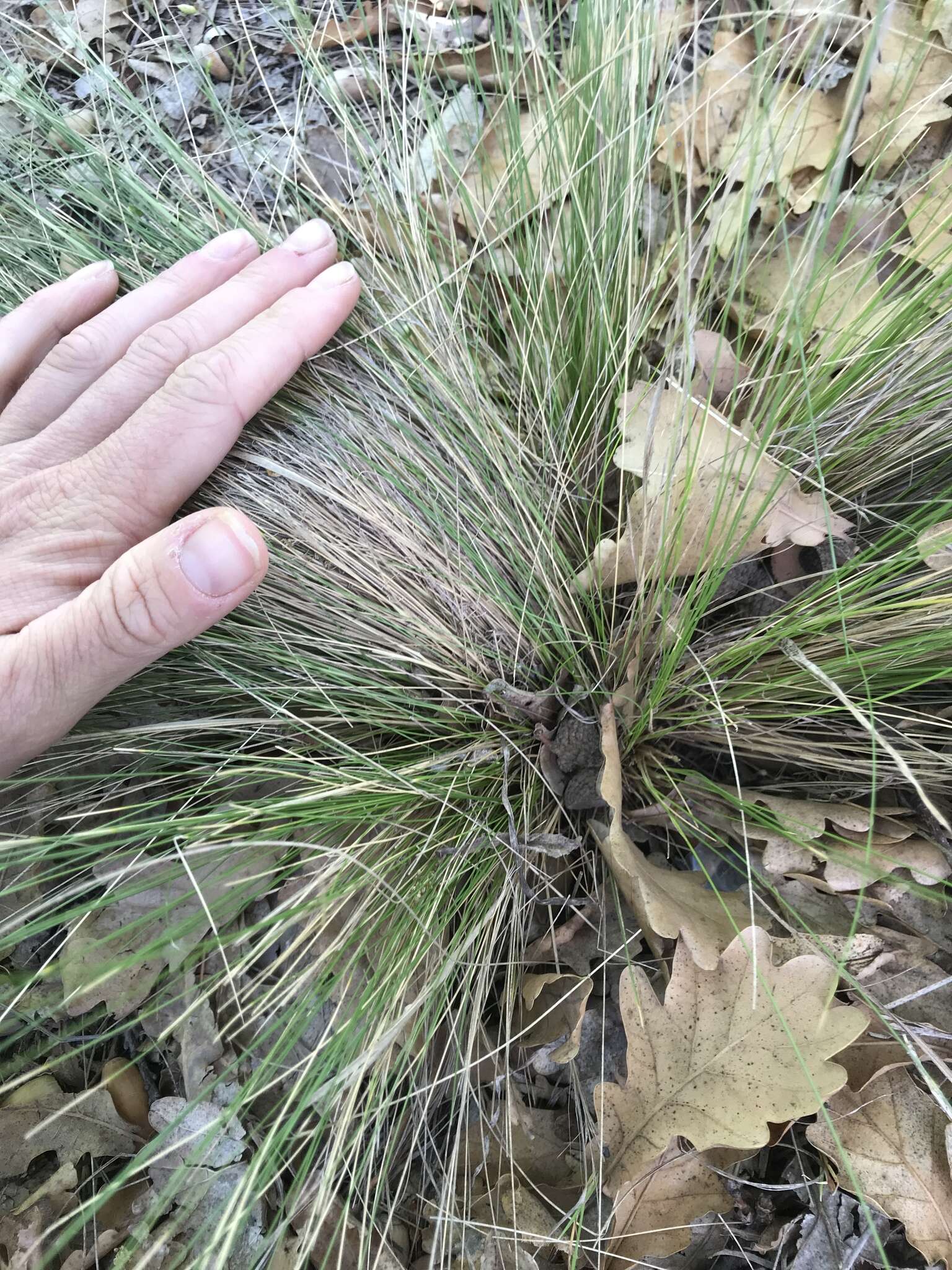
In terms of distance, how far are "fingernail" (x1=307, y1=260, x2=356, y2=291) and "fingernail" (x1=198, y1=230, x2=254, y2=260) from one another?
176 millimetres

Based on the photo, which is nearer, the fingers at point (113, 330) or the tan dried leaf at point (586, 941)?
the tan dried leaf at point (586, 941)

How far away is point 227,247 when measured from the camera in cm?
124

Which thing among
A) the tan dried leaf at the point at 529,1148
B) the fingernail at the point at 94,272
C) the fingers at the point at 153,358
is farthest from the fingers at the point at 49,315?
the tan dried leaf at the point at 529,1148

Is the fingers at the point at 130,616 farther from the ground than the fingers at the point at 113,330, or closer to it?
closer to it

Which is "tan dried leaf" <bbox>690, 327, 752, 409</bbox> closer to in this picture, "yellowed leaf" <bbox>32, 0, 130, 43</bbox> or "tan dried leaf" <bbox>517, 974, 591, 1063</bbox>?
"tan dried leaf" <bbox>517, 974, 591, 1063</bbox>

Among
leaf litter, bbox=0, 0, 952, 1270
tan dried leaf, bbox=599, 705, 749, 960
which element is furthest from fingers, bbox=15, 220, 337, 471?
tan dried leaf, bbox=599, 705, 749, 960

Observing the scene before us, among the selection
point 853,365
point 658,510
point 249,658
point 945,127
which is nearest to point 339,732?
point 249,658

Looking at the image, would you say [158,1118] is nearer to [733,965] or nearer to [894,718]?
[733,965]

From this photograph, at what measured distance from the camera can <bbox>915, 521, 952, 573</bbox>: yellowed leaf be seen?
790mm

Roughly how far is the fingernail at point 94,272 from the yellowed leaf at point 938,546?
131cm

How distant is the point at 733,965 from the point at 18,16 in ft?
7.60

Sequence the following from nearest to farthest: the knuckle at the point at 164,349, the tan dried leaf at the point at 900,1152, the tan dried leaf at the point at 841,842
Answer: the tan dried leaf at the point at 900,1152, the tan dried leaf at the point at 841,842, the knuckle at the point at 164,349

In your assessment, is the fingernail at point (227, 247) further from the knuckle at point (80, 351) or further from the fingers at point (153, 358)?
the knuckle at point (80, 351)

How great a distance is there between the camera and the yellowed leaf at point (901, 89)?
1076 mm
